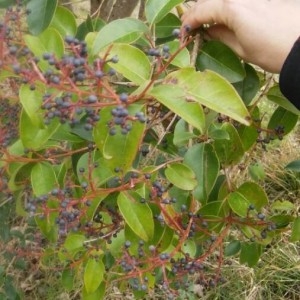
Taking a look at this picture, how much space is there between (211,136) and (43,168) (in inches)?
12.4

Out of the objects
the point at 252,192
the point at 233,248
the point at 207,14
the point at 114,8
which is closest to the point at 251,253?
the point at 233,248

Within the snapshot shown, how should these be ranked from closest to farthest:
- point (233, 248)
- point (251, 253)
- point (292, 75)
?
point (292, 75), point (251, 253), point (233, 248)

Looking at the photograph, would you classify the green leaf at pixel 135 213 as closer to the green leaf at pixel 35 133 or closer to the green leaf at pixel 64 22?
the green leaf at pixel 35 133

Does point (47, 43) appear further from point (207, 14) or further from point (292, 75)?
point (292, 75)

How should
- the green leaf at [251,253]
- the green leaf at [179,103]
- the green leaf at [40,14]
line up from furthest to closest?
1. the green leaf at [251,253]
2. the green leaf at [40,14]
3. the green leaf at [179,103]

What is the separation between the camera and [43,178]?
3.35 ft

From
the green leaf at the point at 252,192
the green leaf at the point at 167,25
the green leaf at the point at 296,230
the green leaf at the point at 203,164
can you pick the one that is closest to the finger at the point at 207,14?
the green leaf at the point at 167,25

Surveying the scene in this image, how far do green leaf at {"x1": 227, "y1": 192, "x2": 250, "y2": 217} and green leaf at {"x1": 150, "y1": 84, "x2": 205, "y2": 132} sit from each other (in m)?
0.35

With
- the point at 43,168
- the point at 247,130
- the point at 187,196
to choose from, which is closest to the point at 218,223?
the point at 187,196

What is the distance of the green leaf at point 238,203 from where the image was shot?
3.46ft

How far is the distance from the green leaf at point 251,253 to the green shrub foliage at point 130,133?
122 millimetres

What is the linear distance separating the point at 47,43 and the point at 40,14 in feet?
0.30

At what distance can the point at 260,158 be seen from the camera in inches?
114

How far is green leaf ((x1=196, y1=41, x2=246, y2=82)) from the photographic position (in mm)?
999
